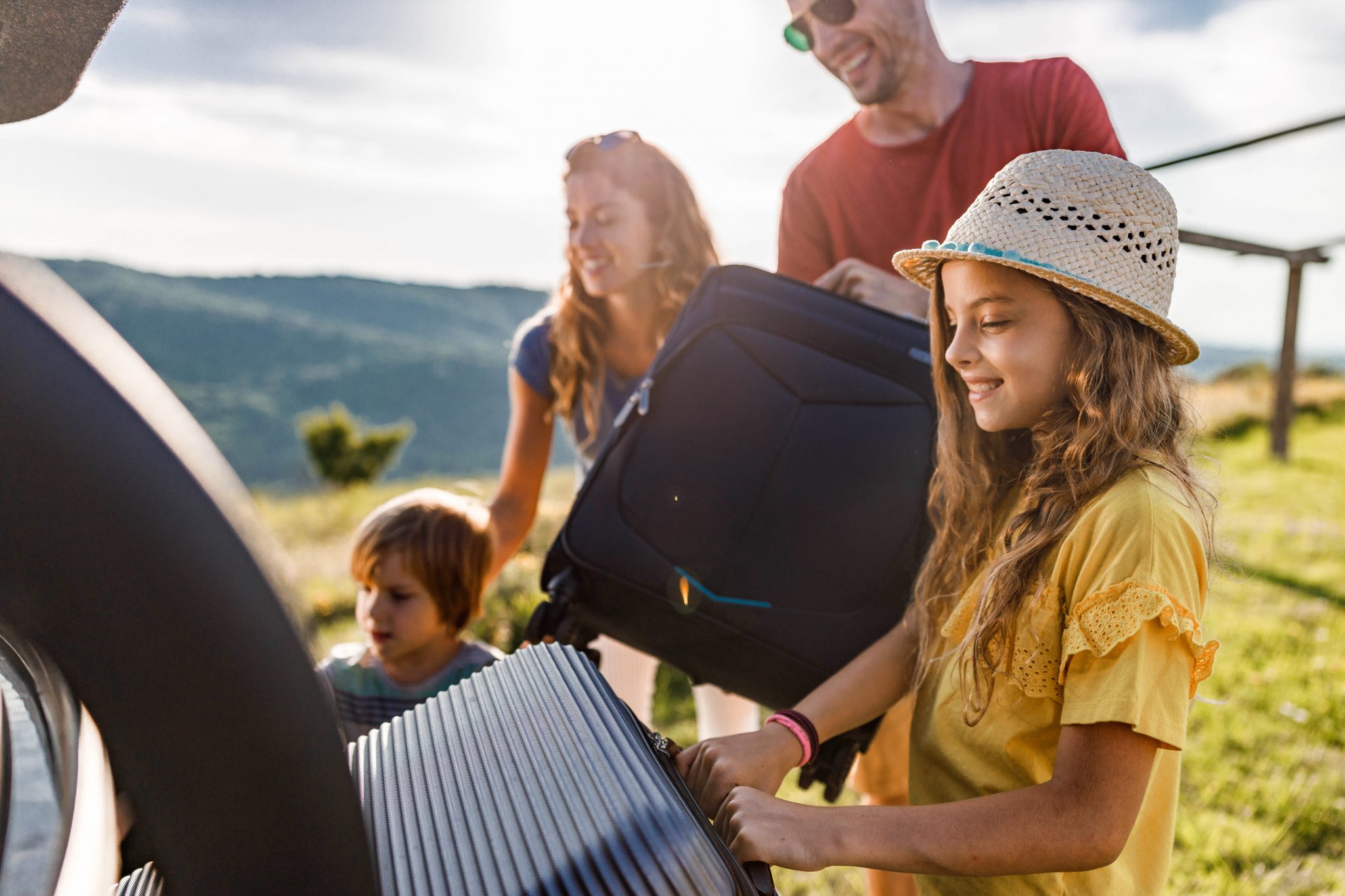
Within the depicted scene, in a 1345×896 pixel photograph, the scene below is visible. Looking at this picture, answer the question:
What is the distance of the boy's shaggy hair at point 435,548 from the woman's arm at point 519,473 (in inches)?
1.4

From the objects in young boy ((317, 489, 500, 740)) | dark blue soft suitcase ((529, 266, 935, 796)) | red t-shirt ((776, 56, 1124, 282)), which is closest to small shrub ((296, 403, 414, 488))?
young boy ((317, 489, 500, 740))

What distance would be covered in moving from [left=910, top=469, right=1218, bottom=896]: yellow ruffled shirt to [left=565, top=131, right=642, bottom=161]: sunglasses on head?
146 centimetres

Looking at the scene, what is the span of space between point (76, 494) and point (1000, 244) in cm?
93

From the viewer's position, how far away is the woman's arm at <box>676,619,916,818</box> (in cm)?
103

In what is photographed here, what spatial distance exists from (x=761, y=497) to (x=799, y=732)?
379mm

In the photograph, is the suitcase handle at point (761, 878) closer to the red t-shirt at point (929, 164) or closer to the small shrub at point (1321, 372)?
the red t-shirt at point (929, 164)

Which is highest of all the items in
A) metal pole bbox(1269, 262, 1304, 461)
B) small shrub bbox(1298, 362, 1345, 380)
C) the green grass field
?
metal pole bbox(1269, 262, 1304, 461)

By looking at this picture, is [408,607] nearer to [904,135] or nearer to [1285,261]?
[904,135]

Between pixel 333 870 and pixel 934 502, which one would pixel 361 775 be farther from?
pixel 934 502

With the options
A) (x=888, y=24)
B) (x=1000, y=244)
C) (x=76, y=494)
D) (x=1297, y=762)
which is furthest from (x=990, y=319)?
(x=1297, y=762)

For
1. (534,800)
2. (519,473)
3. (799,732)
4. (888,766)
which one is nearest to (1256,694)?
(888,766)

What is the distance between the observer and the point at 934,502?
4.57ft

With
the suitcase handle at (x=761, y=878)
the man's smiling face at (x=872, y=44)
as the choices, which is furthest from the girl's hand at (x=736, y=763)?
the man's smiling face at (x=872, y=44)

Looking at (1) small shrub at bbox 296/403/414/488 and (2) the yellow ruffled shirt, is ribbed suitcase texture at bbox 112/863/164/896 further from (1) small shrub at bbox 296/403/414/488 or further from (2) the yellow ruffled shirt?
(1) small shrub at bbox 296/403/414/488
